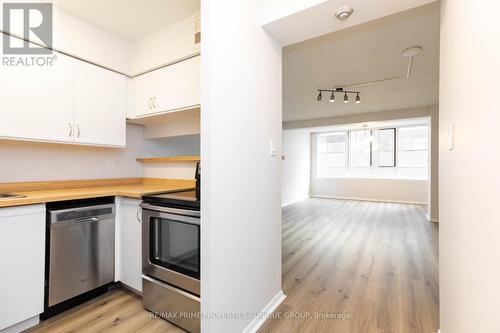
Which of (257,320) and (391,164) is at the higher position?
(391,164)

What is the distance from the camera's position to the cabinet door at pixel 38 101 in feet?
5.75

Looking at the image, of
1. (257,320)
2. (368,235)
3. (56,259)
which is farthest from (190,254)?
(368,235)

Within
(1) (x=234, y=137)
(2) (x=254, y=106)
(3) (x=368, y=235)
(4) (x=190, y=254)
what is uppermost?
(2) (x=254, y=106)

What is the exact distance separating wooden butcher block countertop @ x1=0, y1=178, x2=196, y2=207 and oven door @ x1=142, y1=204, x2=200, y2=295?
11.6 inches

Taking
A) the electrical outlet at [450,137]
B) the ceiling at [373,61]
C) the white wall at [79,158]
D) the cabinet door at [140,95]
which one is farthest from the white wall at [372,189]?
the cabinet door at [140,95]

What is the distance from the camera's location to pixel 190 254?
1.59 metres

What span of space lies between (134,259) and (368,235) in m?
3.44

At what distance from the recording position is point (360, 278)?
235cm

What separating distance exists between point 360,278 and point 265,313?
3.84 ft

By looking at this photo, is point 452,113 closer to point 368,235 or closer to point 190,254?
point 190,254

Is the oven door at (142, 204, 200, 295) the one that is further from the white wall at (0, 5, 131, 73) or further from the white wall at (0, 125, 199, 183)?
the white wall at (0, 5, 131, 73)

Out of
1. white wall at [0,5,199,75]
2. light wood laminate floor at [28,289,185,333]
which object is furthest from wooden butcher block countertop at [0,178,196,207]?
white wall at [0,5,199,75]

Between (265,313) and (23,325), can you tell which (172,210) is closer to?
(265,313)

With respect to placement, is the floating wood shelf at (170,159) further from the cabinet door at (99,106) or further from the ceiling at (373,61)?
the ceiling at (373,61)
